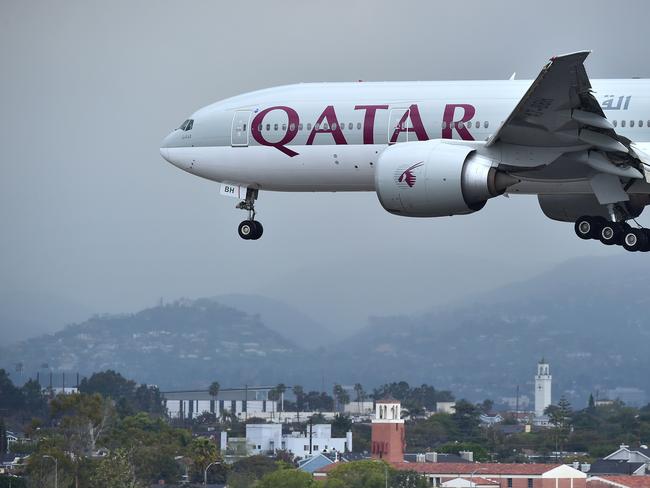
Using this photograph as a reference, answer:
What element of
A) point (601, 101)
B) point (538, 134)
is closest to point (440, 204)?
point (538, 134)

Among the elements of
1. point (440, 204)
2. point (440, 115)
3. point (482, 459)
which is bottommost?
point (482, 459)

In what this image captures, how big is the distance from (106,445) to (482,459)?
2562 cm

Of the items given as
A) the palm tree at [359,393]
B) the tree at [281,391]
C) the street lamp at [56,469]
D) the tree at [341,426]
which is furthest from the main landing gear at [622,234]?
the palm tree at [359,393]

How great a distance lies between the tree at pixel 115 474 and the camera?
194ft

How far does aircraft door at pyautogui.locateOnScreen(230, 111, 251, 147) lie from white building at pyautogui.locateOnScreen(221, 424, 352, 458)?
4845 cm

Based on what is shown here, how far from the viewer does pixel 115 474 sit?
197ft

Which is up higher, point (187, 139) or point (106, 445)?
point (187, 139)

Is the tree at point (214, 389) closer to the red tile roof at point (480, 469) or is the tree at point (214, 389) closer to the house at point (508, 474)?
the red tile roof at point (480, 469)

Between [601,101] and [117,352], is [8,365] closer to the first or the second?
[117,352]

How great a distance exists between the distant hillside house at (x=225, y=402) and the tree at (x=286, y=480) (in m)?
53.9

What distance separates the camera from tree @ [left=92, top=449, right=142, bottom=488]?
59.1 metres

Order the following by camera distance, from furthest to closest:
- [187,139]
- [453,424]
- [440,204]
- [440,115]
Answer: [453,424] < [187,139] < [440,115] < [440,204]

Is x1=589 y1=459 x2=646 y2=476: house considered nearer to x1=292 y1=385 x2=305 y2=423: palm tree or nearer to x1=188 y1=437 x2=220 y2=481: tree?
x1=188 y1=437 x2=220 y2=481: tree

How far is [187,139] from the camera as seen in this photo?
48.0m
